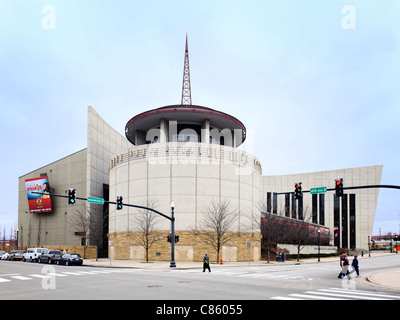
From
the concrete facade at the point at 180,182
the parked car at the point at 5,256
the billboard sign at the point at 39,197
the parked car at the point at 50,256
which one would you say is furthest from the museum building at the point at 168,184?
the parked car at the point at 5,256

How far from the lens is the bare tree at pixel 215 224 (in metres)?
47.9

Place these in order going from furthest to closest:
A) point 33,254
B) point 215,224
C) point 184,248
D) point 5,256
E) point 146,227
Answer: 1. point 5,256
2. point 33,254
3. point 146,227
4. point 184,248
5. point 215,224

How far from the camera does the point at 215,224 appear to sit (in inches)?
1866

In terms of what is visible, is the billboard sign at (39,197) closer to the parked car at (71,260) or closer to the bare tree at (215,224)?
the parked car at (71,260)

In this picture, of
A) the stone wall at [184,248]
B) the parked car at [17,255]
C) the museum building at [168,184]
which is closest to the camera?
the stone wall at [184,248]

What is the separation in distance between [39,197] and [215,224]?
1609 inches

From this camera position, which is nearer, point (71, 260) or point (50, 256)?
point (71, 260)

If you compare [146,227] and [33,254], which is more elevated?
[146,227]

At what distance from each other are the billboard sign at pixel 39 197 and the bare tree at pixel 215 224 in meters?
35.4

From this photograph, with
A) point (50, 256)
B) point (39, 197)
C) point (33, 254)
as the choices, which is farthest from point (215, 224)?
point (39, 197)

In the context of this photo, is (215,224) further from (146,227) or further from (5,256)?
(5,256)

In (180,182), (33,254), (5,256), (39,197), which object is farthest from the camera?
(39,197)

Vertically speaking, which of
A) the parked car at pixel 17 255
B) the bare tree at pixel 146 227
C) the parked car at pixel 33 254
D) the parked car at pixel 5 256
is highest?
the bare tree at pixel 146 227
